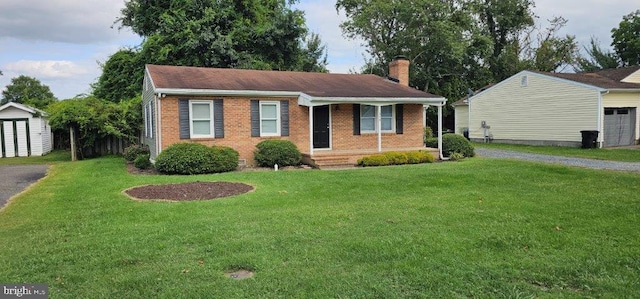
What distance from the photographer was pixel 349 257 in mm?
4754

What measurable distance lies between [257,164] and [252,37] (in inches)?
620

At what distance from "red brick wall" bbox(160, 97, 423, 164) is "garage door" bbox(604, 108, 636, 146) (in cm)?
1065

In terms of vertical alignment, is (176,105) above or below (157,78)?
below

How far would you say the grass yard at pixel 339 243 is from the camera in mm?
3953

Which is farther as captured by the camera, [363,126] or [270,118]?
[363,126]

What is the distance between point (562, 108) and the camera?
22.7m

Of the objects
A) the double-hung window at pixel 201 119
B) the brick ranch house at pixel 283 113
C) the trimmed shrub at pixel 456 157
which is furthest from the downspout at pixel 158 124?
the trimmed shrub at pixel 456 157

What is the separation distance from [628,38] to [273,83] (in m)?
38.3

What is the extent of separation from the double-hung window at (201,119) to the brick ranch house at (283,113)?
3cm

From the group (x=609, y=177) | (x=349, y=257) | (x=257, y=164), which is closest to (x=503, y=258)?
(x=349, y=257)

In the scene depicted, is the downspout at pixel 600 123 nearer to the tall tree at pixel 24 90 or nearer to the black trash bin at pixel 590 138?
the black trash bin at pixel 590 138

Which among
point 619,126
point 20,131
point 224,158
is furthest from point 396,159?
point 20,131

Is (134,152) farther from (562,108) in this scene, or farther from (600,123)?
(600,123)

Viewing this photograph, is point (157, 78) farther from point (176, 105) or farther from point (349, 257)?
point (349, 257)
